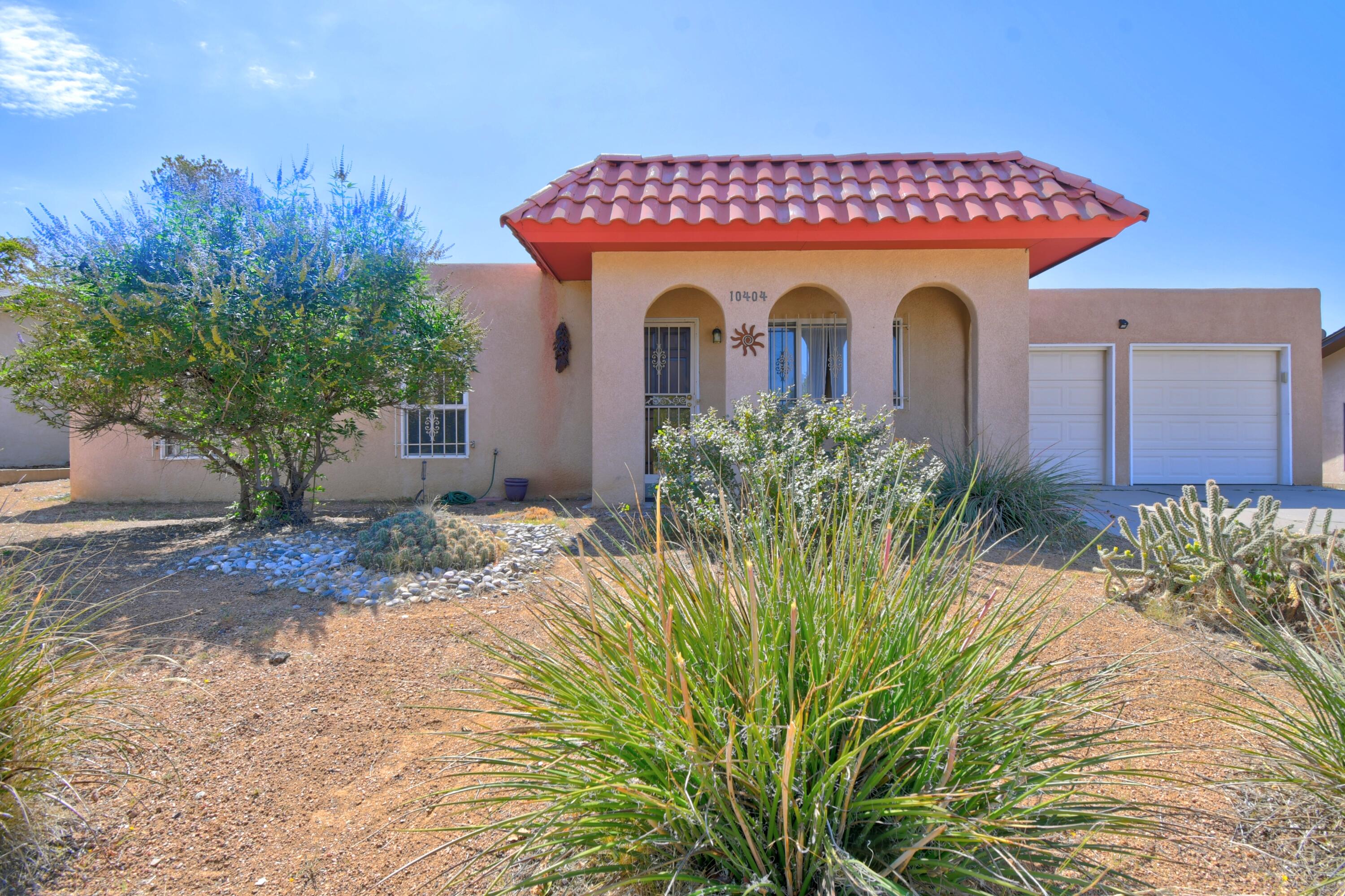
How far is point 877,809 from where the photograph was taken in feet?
4.97

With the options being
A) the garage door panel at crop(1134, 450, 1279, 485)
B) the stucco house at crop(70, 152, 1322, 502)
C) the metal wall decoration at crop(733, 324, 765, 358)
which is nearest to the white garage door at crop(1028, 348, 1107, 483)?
the stucco house at crop(70, 152, 1322, 502)

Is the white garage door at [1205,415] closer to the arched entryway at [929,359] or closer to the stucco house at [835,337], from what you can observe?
the stucco house at [835,337]

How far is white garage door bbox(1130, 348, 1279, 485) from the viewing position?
1152cm

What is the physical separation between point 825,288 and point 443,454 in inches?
240

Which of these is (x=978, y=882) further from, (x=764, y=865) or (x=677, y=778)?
(x=677, y=778)

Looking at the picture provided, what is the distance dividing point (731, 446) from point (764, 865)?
4.44 m

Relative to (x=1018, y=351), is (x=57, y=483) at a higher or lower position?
lower

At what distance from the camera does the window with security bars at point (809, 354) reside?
32.5ft

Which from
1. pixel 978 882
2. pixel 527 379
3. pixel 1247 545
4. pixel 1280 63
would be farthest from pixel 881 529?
pixel 1280 63

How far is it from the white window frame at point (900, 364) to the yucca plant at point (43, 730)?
29.3 ft

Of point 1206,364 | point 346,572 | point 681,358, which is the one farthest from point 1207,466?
point 346,572

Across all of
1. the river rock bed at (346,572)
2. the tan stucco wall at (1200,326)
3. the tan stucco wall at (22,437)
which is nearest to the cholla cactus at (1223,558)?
the river rock bed at (346,572)

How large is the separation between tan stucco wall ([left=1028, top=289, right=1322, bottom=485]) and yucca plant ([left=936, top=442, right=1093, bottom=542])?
4467 mm

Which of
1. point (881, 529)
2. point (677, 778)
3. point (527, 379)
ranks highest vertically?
point (527, 379)
